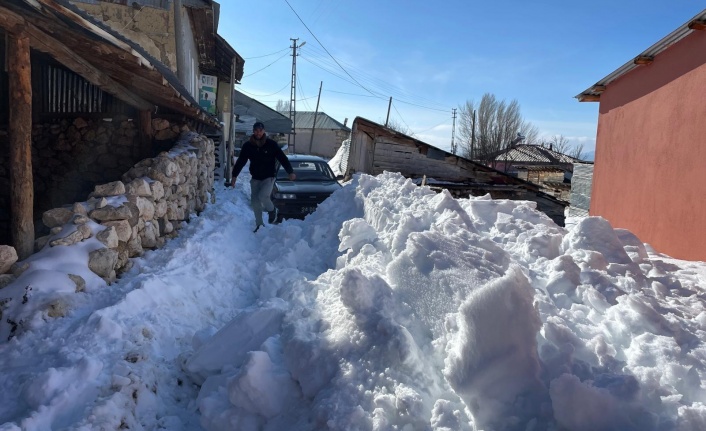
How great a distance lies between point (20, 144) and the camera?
3.68 metres

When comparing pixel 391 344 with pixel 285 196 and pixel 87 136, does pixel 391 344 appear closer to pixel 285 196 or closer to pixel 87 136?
pixel 87 136

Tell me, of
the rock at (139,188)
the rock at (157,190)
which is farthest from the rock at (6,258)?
the rock at (157,190)

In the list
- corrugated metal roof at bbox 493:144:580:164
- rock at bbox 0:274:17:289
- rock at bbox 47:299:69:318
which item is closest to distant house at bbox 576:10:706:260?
rock at bbox 47:299:69:318

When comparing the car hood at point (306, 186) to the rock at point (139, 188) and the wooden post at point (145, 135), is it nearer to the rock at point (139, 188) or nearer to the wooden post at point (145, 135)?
the wooden post at point (145, 135)

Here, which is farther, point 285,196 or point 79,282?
point 285,196

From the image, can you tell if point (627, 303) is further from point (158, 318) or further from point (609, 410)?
point (158, 318)

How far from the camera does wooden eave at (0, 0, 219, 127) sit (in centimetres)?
334

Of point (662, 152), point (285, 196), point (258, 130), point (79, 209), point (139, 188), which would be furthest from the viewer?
point (285, 196)

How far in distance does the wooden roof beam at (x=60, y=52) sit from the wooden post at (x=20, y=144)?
0.53ft

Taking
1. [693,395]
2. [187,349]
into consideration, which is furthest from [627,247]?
[187,349]

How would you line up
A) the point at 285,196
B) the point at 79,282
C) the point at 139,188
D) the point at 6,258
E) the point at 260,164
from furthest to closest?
the point at 285,196, the point at 260,164, the point at 139,188, the point at 79,282, the point at 6,258

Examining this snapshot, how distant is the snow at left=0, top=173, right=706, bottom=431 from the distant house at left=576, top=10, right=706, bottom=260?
2.65 metres

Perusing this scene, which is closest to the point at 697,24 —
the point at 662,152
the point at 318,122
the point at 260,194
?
the point at 662,152

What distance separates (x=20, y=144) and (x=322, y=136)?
142 ft
